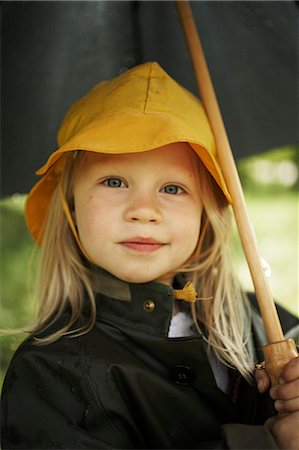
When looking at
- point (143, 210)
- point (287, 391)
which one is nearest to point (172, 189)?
point (143, 210)

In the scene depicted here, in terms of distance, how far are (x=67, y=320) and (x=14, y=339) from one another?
22cm

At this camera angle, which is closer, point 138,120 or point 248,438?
point 248,438

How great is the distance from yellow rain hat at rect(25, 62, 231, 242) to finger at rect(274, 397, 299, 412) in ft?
1.69

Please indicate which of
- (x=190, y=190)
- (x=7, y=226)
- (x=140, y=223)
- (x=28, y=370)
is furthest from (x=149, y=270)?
(x=7, y=226)

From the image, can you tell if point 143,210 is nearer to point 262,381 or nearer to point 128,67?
point 262,381

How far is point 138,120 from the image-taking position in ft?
5.27

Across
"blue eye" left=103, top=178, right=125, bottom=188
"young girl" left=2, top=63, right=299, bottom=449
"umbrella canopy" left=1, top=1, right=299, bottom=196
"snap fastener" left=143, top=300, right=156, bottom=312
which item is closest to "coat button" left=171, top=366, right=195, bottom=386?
"young girl" left=2, top=63, right=299, bottom=449

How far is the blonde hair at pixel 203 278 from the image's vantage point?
5.85 feet

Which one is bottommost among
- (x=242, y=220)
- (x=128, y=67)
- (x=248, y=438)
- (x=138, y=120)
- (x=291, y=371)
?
(x=248, y=438)

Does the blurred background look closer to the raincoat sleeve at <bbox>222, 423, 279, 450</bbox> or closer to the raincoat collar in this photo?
the raincoat collar

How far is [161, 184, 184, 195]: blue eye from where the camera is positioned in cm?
171

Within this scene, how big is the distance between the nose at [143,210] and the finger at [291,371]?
449 mm

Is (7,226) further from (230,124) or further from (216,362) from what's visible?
(216,362)

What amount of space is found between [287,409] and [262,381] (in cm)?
13
